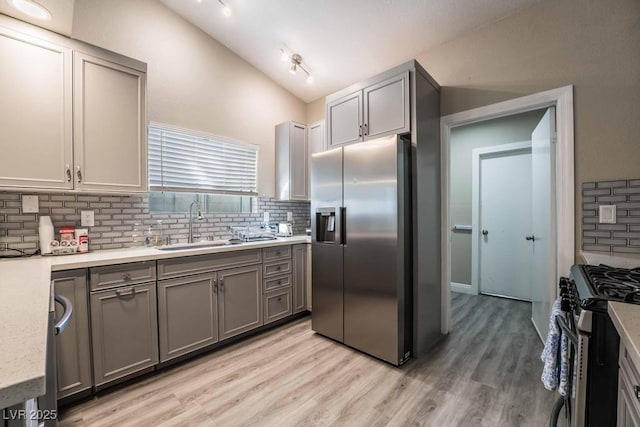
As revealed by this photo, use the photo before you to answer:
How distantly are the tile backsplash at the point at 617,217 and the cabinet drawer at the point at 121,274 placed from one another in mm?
3145

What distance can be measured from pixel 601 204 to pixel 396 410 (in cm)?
196

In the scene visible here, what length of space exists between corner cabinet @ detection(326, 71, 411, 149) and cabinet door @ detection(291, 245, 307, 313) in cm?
120

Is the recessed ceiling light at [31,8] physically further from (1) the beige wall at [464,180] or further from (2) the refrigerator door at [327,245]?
(1) the beige wall at [464,180]

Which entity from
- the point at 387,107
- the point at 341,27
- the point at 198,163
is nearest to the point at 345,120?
A: the point at 387,107

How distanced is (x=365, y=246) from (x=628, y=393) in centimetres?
160

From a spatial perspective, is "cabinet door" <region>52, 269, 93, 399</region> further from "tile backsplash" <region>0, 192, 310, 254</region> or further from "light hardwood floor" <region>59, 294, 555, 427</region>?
"tile backsplash" <region>0, 192, 310, 254</region>

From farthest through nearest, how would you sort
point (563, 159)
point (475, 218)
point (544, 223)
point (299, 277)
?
point (475, 218), point (299, 277), point (544, 223), point (563, 159)

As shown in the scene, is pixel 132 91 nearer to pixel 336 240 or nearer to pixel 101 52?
pixel 101 52

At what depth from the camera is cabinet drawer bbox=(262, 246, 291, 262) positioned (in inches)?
110

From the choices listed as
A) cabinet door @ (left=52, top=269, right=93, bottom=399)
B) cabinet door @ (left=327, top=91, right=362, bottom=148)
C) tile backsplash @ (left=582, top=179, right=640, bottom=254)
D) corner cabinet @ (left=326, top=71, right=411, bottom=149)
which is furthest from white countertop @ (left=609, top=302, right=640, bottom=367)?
cabinet door @ (left=52, top=269, right=93, bottom=399)

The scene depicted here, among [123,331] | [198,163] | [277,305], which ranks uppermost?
[198,163]

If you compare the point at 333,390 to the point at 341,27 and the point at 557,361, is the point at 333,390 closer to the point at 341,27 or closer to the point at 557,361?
the point at 557,361

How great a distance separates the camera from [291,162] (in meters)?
3.49

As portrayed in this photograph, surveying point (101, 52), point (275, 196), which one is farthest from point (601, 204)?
point (101, 52)
